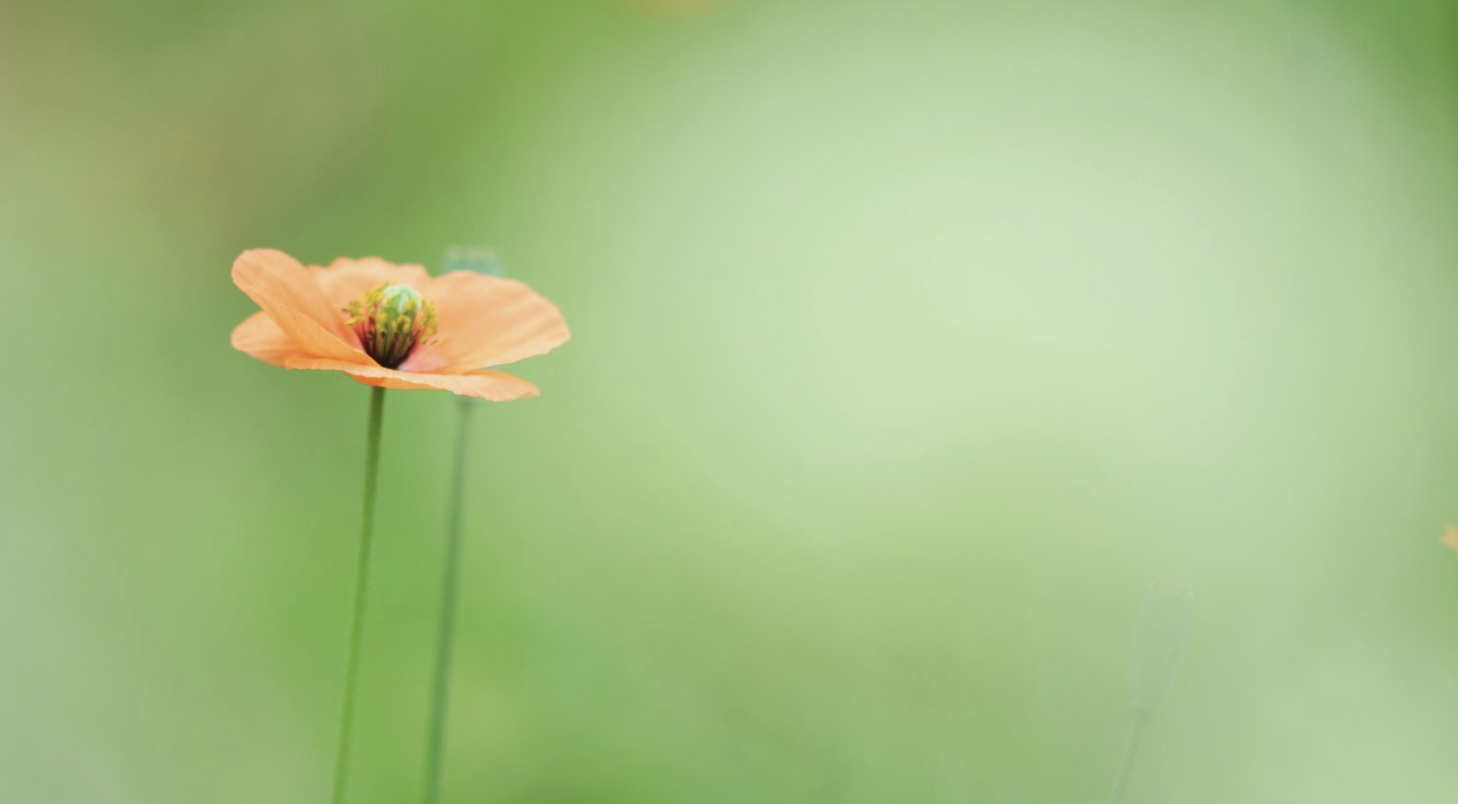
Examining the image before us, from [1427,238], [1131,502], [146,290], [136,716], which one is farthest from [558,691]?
[1427,238]

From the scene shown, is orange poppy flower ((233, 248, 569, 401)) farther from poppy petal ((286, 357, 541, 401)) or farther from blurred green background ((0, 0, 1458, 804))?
blurred green background ((0, 0, 1458, 804))

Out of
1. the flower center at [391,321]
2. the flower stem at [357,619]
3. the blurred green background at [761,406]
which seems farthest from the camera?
the blurred green background at [761,406]

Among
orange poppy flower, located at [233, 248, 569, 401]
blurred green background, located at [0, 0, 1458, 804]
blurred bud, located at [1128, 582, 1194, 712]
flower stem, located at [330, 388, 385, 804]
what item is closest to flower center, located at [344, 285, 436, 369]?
orange poppy flower, located at [233, 248, 569, 401]

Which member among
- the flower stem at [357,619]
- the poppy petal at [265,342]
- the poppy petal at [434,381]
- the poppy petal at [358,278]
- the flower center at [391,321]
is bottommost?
the flower stem at [357,619]

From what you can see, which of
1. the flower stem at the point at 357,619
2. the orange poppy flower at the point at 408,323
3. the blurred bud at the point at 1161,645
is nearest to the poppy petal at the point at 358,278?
the orange poppy flower at the point at 408,323

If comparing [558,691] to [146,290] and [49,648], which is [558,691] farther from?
[146,290]

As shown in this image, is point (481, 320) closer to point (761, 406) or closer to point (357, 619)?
point (357, 619)

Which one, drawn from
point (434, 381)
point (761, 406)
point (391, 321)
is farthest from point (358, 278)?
point (761, 406)

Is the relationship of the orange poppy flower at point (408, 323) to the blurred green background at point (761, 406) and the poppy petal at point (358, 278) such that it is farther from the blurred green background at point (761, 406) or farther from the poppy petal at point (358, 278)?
the blurred green background at point (761, 406)
